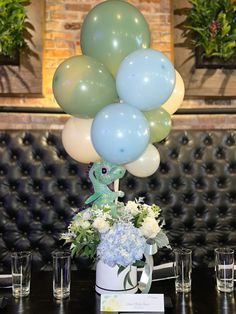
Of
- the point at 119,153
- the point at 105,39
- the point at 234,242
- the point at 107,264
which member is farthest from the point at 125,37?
the point at 234,242

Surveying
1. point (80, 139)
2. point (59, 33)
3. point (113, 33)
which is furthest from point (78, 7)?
point (80, 139)

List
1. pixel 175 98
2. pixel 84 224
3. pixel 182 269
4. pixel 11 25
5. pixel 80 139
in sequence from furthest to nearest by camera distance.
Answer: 1. pixel 11 25
2. pixel 175 98
3. pixel 80 139
4. pixel 182 269
5. pixel 84 224

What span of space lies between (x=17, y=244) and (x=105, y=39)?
1495 millimetres

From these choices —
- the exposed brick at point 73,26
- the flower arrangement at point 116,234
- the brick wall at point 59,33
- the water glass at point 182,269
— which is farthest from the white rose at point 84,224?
the exposed brick at point 73,26

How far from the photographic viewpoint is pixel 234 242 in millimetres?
2881

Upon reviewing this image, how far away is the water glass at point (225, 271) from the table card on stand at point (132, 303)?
31 centimetres

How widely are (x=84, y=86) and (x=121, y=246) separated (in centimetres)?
65

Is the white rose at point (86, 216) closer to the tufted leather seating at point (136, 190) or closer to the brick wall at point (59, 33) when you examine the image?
the tufted leather seating at point (136, 190)

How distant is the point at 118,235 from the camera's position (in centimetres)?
148

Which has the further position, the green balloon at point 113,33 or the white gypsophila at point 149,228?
the green balloon at point 113,33

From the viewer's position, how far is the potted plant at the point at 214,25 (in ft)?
9.30

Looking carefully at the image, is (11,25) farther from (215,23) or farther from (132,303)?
(132,303)

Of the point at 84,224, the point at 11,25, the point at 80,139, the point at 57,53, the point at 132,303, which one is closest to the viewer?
the point at 132,303

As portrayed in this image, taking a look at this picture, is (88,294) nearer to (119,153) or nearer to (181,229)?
(119,153)
